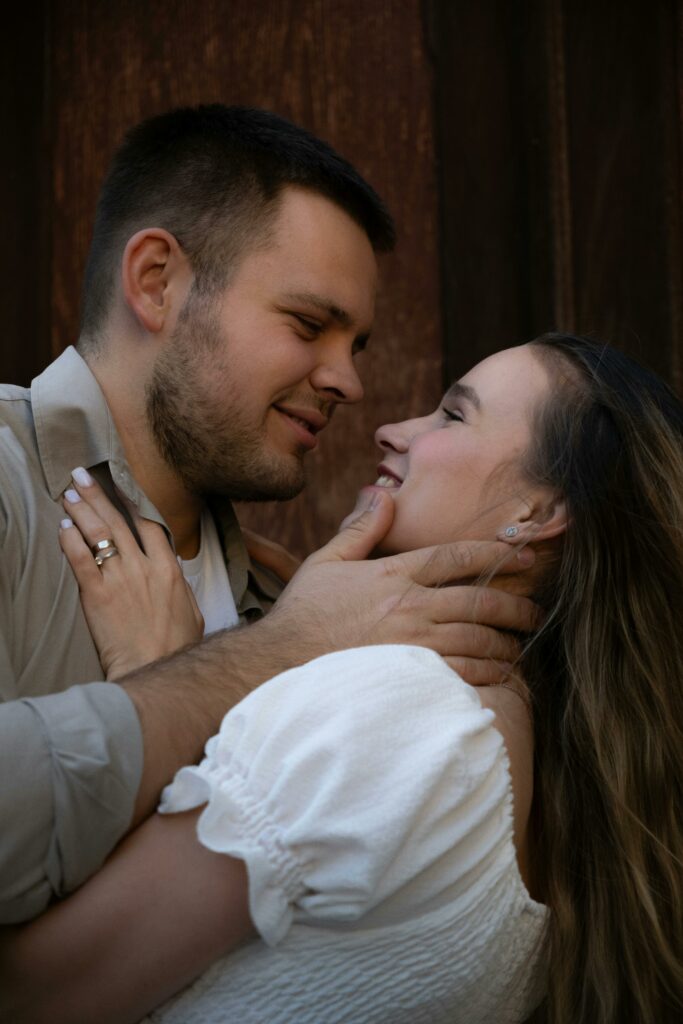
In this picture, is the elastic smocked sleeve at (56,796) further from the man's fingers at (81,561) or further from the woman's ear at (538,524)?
the woman's ear at (538,524)

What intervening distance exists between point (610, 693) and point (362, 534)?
476 mm

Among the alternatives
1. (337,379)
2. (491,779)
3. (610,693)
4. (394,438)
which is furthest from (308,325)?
(491,779)

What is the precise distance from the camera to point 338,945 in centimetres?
140

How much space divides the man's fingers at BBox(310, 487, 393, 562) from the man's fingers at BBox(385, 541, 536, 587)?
8 cm

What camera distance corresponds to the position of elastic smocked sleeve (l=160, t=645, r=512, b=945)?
4.32 ft

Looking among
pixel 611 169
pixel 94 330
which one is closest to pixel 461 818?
pixel 94 330

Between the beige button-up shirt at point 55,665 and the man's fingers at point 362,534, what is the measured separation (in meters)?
0.35

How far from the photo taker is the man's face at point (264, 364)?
89.8 inches

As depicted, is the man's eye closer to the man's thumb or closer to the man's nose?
the man's nose

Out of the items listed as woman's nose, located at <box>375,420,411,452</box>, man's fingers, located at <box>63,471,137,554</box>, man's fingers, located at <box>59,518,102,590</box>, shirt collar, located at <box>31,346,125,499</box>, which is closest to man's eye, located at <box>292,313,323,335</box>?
woman's nose, located at <box>375,420,411,452</box>

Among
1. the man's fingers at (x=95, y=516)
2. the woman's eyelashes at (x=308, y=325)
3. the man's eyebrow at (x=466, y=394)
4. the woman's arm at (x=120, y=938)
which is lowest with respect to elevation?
the woman's arm at (x=120, y=938)

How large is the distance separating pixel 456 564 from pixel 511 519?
13 centimetres

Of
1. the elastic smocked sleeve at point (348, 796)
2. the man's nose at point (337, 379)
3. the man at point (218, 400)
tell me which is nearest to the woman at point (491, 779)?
the elastic smocked sleeve at point (348, 796)

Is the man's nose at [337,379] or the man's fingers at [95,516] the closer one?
the man's fingers at [95,516]
